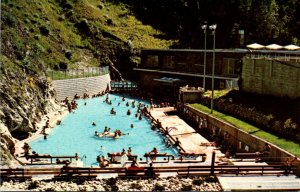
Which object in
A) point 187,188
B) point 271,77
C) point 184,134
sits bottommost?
point 184,134

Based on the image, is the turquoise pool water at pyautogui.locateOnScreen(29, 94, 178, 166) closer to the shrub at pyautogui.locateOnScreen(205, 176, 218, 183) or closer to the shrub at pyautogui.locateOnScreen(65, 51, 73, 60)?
the shrub at pyautogui.locateOnScreen(205, 176, 218, 183)

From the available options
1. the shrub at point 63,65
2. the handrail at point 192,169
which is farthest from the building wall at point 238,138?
the shrub at point 63,65

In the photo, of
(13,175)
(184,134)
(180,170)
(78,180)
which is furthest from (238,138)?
(13,175)

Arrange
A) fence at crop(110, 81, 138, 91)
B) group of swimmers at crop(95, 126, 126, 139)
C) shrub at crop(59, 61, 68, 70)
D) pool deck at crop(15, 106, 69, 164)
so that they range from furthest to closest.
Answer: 1. fence at crop(110, 81, 138, 91)
2. shrub at crop(59, 61, 68, 70)
3. group of swimmers at crop(95, 126, 126, 139)
4. pool deck at crop(15, 106, 69, 164)

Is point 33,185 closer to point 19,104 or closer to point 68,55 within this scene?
point 19,104

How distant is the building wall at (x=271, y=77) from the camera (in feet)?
108

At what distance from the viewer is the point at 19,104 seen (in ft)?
119

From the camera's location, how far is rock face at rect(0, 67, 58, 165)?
32606mm

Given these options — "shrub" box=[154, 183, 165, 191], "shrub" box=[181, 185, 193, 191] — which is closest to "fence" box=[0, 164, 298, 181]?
"shrub" box=[181, 185, 193, 191]

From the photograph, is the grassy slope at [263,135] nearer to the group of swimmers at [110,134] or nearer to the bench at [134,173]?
the bench at [134,173]

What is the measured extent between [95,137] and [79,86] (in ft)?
64.9

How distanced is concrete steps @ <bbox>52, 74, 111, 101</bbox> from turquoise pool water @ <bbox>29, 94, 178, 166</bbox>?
364 centimetres

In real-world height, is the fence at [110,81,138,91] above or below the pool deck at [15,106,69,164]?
above

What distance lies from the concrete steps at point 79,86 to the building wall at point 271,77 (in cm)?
2357
